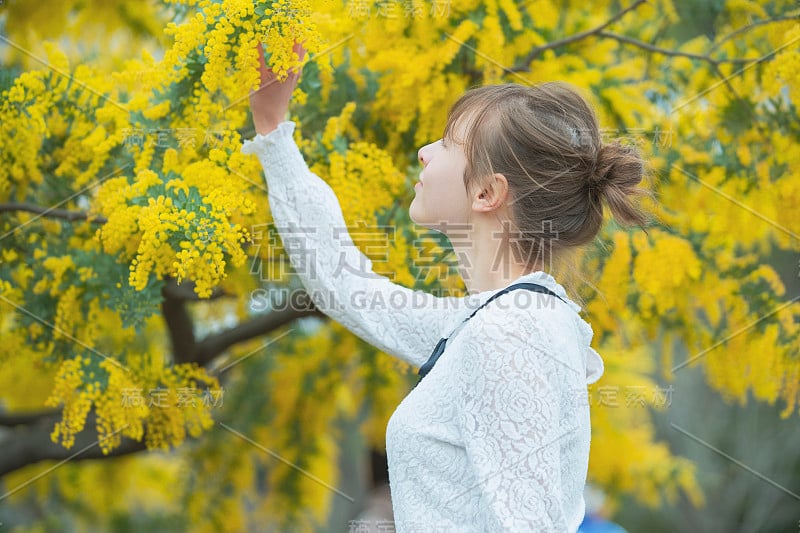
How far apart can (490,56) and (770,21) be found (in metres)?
0.84

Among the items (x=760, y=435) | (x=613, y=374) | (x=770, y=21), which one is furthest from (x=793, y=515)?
(x=770, y=21)

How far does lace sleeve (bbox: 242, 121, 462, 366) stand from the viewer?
1676mm

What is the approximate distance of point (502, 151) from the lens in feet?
4.42

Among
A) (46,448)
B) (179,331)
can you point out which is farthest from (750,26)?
(46,448)

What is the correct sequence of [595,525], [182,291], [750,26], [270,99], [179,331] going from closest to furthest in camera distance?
[270,99] < [750,26] < [182,291] < [179,331] < [595,525]

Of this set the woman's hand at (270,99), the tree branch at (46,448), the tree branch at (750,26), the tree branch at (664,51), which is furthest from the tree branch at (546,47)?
the tree branch at (46,448)

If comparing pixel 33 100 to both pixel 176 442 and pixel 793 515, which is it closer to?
pixel 176 442

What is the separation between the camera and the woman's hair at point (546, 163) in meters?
1.35

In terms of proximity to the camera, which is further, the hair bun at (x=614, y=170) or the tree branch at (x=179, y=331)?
the tree branch at (x=179, y=331)

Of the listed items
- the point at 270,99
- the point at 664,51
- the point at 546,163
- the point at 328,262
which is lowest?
the point at 328,262

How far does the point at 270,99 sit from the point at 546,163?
608 mm

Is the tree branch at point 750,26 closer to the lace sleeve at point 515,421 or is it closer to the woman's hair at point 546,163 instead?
the woman's hair at point 546,163

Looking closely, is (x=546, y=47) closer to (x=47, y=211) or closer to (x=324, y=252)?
(x=324, y=252)

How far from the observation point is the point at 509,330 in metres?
1.18
